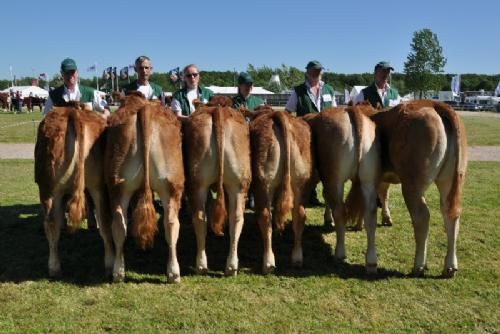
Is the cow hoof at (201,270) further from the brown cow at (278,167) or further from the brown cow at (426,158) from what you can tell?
the brown cow at (426,158)

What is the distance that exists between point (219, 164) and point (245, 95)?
2.70 meters

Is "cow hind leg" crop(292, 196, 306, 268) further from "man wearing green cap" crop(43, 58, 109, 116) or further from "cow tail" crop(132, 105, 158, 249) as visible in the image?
"man wearing green cap" crop(43, 58, 109, 116)

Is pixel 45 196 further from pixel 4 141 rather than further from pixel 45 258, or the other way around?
pixel 4 141

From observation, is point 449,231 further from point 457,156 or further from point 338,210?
point 338,210

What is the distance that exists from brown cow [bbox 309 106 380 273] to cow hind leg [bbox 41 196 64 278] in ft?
10.3

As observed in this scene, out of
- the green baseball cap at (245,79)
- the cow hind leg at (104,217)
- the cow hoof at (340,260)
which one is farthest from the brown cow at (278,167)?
the green baseball cap at (245,79)

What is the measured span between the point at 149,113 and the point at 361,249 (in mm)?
3503

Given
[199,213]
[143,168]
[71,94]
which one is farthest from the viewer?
[71,94]

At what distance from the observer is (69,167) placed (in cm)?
507

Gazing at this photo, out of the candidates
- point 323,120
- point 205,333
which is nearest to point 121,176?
point 205,333

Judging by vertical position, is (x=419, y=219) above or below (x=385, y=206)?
above

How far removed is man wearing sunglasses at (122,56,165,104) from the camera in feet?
23.4

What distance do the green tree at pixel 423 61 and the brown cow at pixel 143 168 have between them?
5385 cm

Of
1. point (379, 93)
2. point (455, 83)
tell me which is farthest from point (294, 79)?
point (379, 93)
